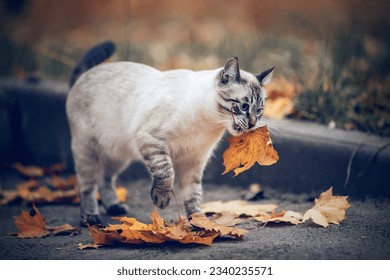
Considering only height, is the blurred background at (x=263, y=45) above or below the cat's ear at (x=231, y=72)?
above

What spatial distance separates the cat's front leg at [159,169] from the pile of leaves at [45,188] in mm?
1017

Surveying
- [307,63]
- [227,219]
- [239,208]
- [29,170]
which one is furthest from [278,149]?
[29,170]

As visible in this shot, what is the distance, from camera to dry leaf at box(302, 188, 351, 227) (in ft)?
9.04

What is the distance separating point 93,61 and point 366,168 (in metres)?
1.90

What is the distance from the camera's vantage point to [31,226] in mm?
2980

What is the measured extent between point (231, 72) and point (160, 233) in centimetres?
85

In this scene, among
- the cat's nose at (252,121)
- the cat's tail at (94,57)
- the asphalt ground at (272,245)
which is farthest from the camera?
the cat's tail at (94,57)

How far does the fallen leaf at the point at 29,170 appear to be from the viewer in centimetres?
430

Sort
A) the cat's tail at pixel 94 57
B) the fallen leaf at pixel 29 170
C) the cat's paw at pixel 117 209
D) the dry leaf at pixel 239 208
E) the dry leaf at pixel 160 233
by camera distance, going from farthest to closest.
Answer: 1. the fallen leaf at pixel 29 170
2. the cat's tail at pixel 94 57
3. the cat's paw at pixel 117 209
4. the dry leaf at pixel 239 208
5. the dry leaf at pixel 160 233

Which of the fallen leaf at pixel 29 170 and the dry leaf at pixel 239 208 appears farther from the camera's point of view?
the fallen leaf at pixel 29 170

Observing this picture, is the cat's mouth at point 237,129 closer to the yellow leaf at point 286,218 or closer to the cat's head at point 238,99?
the cat's head at point 238,99

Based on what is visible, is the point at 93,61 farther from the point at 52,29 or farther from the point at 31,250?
the point at 52,29

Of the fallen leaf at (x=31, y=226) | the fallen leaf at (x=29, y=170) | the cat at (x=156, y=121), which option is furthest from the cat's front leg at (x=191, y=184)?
the fallen leaf at (x=29, y=170)

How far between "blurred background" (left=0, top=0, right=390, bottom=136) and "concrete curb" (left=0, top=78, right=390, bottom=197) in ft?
0.83
